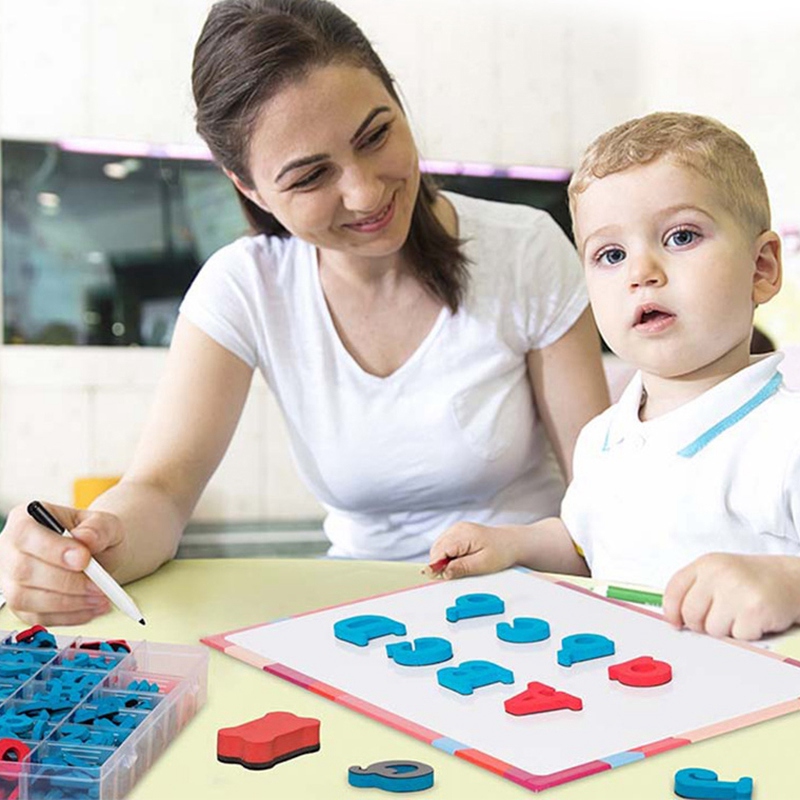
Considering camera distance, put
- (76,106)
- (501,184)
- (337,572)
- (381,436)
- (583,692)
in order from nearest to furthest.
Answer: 1. (583,692)
2. (337,572)
3. (381,436)
4. (76,106)
5. (501,184)

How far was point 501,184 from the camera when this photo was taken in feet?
13.6

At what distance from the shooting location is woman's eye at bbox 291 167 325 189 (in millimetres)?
1346

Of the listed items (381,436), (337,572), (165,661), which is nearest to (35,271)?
(381,436)

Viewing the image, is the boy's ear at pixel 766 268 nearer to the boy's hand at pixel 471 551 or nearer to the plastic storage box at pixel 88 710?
the boy's hand at pixel 471 551

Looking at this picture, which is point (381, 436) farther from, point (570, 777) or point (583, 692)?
point (570, 777)

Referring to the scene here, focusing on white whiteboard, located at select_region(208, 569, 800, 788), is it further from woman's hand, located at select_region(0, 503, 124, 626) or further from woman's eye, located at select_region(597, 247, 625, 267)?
woman's eye, located at select_region(597, 247, 625, 267)

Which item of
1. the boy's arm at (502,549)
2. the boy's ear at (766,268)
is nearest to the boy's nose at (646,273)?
the boy's ear at (766,268)

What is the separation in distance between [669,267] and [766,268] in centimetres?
13

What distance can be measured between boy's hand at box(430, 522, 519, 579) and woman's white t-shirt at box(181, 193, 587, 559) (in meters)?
0.45

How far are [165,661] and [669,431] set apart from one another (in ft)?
1.84

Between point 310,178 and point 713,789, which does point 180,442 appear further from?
point 713,789

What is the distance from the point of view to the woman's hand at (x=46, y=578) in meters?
0.96

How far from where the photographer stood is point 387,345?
156cm

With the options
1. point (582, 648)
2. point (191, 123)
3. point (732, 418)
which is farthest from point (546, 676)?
point (191, 123)
